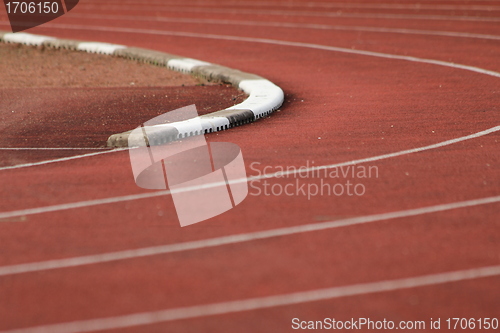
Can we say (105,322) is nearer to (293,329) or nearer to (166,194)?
(293,329)

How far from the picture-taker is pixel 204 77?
7812 mm

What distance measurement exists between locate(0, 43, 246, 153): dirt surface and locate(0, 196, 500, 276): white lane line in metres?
1.63

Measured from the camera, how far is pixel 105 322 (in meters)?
2.79

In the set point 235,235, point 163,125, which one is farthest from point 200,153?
point 235,235

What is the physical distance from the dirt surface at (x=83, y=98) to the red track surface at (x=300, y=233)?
0.23 meters

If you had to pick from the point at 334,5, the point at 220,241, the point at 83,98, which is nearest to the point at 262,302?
the point at 220,241

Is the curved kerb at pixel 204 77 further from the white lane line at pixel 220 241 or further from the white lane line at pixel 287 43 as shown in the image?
the white lane line at pixel 220 241

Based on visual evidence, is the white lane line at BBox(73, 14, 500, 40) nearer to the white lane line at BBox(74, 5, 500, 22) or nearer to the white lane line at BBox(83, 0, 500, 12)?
the white lane line at BBox(74, 5, 500, 22)

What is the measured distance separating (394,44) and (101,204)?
635 cm

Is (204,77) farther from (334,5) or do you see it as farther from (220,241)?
(334,5)

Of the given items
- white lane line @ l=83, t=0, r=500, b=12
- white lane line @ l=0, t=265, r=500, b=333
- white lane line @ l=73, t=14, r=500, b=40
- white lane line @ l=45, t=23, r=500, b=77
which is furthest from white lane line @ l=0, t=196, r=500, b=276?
white lane line @ l=83, t=0, r=500, b=12

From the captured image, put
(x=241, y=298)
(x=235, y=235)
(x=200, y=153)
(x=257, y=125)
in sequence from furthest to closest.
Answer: (x=257, y=125) → (x=200, y=153) → (x=235, y=235) → (x=241, y=298)

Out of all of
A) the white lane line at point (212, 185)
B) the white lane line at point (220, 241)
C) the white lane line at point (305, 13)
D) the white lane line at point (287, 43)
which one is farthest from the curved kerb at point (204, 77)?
the white lane line at point (305, 13)

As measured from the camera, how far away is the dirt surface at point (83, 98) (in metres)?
5.42
